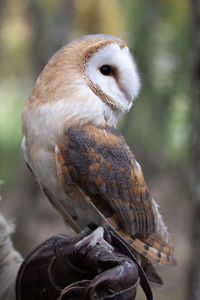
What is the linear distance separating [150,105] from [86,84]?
12.9ft

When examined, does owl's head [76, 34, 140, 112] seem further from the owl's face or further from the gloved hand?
the gloved hand

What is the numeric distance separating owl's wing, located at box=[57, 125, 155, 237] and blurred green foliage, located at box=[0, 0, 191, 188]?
1907 millimetres

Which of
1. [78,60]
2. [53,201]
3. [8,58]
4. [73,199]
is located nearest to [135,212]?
[73,199]

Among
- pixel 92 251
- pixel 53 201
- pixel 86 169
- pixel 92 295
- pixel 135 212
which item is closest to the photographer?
pixel 92 295

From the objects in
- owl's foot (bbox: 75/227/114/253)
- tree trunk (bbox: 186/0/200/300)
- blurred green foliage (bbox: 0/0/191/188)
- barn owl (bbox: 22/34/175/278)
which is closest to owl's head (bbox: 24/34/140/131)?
barn owl (bbox: 22/34/175/278)

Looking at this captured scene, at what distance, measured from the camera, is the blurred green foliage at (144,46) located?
165 inches

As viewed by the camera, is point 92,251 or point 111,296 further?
point 92,251

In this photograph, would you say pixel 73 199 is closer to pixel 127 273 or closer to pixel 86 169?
pixel 86 169

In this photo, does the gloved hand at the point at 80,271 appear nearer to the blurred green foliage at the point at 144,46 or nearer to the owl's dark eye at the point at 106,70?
the owl's dark eye at the point at 106,70

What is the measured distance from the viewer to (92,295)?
43.9 inches

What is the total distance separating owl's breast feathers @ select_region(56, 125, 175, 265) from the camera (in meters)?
1.38

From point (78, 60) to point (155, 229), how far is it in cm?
70

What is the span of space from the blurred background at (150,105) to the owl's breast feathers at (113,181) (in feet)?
3.61

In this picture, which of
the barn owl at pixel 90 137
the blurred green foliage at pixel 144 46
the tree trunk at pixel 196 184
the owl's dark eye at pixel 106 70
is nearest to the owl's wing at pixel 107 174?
the barn owl at pixel 90 137
